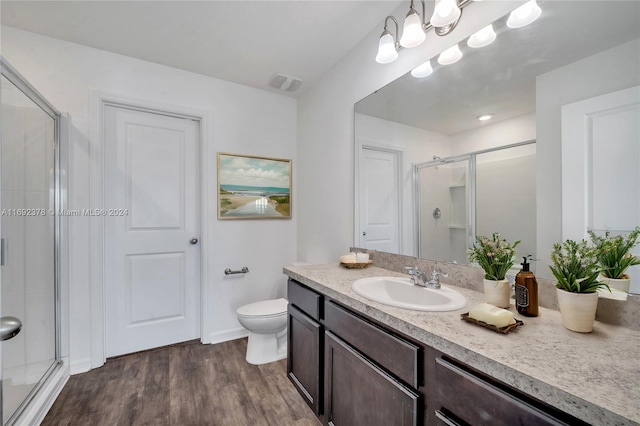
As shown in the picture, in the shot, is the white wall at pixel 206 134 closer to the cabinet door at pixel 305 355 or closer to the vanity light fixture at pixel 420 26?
the cabinet door at pixel 305 355

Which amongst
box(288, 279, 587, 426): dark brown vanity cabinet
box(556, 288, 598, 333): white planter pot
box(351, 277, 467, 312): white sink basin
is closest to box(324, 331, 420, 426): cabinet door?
box(288, 279, 587, 426): dark brown vanity cabinet

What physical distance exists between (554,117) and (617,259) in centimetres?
55

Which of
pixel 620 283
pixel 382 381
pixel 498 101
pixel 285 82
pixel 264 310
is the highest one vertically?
pixel 285 82

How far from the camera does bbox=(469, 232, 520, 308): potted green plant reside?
1005 mm

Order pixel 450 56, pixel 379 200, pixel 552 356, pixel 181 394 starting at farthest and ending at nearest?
1. pixel 379 200
2. pixel 181 394
3. pixel 450 56
4. pixel 552 356

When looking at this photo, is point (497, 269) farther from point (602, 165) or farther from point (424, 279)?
point (602, 165)

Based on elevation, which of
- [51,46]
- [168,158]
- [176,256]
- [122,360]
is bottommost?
[122,360]

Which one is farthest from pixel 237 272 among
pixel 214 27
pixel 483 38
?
pixel 483 38

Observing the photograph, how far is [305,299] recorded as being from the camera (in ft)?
5.12

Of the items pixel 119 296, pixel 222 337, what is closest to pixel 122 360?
pixel 119 296

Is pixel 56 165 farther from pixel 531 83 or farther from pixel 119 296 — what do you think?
pixel 531 83

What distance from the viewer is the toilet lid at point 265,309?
208cm

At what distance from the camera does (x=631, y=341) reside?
2.47 ft

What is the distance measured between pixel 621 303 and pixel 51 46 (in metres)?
3.42
